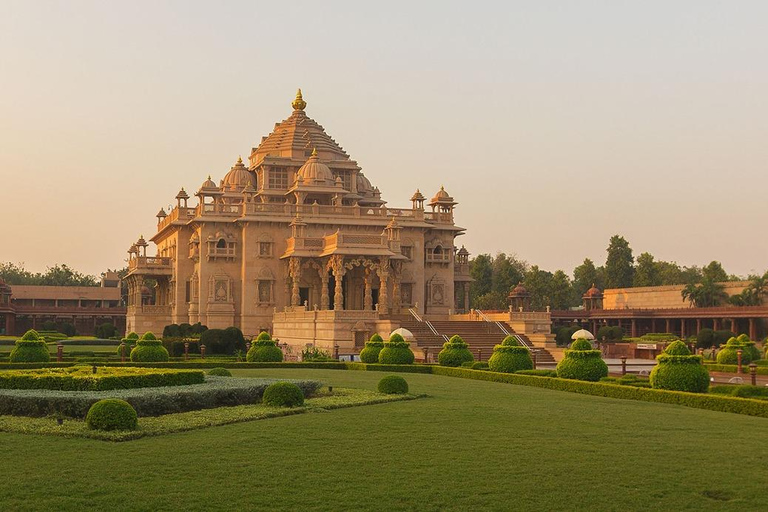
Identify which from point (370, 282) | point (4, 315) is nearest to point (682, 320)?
point (370, 282)

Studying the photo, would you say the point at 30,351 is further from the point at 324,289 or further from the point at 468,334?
the point at 324,289

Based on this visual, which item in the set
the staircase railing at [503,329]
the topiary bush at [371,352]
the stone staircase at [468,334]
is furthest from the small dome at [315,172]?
the topiary bush at [371,352]

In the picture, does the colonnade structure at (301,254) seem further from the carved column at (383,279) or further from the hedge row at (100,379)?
the hedge row at (100,379)

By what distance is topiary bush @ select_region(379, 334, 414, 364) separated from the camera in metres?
34.8

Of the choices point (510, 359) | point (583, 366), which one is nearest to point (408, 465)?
point (583, 366)

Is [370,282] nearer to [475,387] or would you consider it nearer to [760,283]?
[475,387]

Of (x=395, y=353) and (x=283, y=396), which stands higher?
(x=395, y=353)

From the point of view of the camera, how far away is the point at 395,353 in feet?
114

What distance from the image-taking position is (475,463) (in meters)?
13.7

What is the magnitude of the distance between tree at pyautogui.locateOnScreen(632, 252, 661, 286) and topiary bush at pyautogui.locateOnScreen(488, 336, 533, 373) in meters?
64.0

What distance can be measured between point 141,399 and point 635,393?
40.5 feet

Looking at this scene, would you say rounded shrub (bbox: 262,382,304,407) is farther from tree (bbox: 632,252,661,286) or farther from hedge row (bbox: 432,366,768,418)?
tree (bbox: 632,252,661,286)

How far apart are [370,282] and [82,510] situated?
40.9 meters

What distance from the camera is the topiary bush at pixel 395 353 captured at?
1368 inches
